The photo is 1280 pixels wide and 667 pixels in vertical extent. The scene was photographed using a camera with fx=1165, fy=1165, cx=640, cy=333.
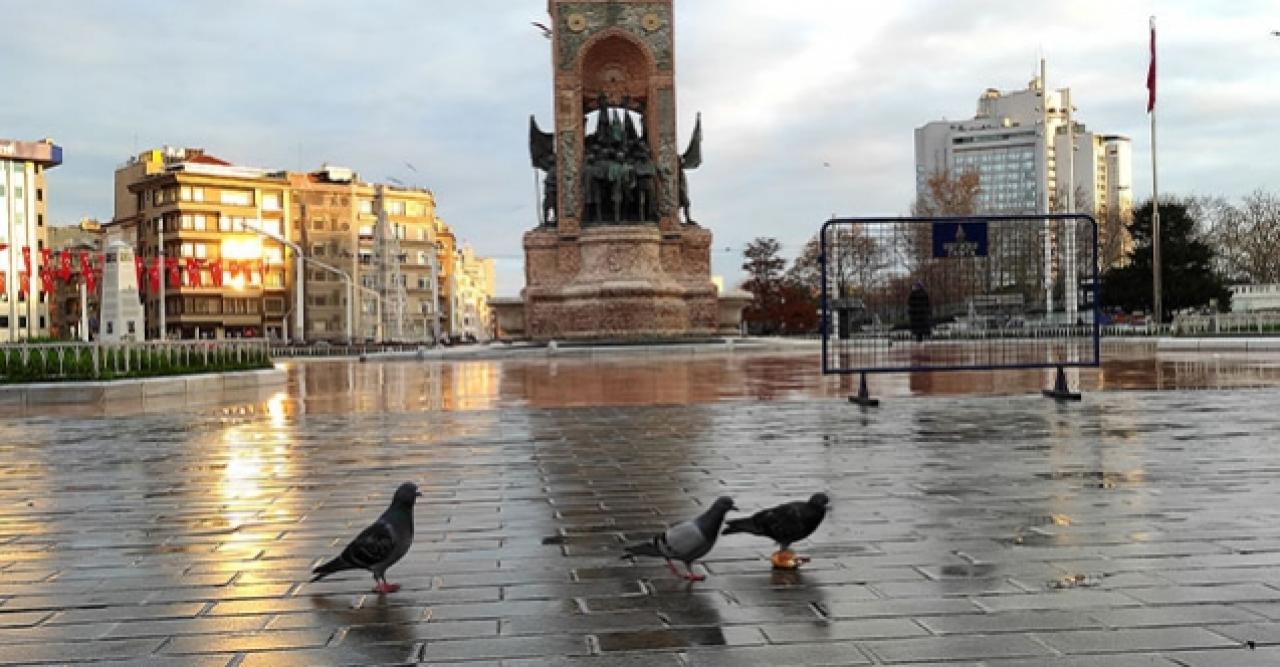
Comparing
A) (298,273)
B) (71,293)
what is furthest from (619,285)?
(71,293)

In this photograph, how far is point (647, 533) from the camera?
21.1 feet

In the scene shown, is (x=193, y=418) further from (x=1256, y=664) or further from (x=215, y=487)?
(x=1256, y=664)

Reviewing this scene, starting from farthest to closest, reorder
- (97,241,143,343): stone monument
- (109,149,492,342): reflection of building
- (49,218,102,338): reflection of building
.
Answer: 1. (49,218,102,338): reflection of building
2. (109,149,492,342): reflection of building
3. (97,241,143,343): stone monument

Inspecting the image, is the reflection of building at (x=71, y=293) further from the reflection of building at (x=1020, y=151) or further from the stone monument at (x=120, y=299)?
the reflection of building at (x=1020, y=151)

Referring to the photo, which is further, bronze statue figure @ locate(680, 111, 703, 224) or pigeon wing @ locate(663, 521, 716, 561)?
bronze statue figure @ locate(680, 111, 703, 224)

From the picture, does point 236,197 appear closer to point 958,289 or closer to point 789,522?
point 958,289

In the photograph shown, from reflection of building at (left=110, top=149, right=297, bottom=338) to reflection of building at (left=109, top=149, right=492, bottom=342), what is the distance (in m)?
0.09

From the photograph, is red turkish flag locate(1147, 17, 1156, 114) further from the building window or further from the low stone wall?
the building window

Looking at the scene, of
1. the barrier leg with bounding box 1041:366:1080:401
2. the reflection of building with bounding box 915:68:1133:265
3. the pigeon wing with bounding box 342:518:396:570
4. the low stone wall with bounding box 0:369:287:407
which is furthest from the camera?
the reflection of building with bounding box 915:68:1133:265

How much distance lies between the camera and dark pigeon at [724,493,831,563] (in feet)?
17.6

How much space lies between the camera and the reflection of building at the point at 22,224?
319 feet

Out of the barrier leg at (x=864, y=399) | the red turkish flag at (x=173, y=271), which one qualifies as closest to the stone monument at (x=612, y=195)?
the barrier leg at (x=864, y=399)

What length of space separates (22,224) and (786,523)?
111 m

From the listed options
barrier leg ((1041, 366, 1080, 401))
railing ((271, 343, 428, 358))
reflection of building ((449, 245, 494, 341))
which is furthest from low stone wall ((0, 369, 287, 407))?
reflection of building ((449, 245, 494, 341))
